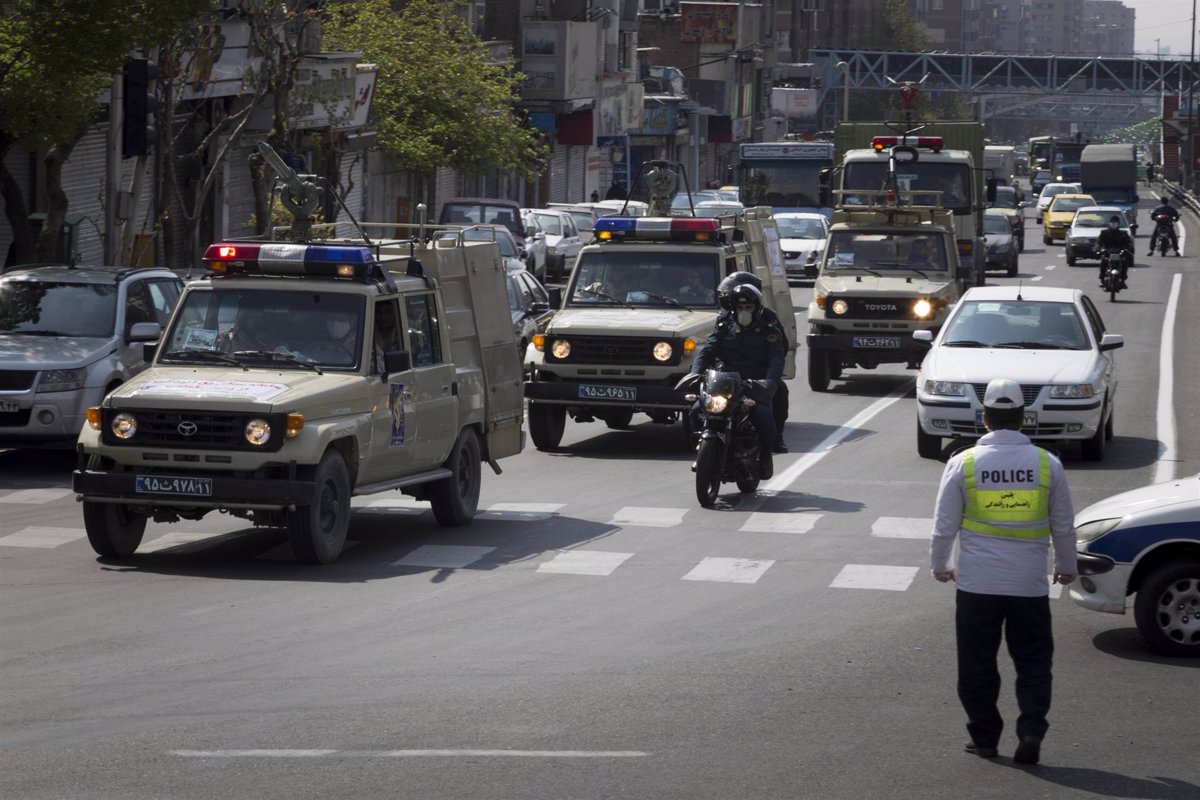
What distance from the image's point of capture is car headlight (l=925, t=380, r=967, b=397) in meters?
18.2

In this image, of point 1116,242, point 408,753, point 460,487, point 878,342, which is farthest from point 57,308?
point 1116,242

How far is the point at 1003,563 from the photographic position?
26.3ft

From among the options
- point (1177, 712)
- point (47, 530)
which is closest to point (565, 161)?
point (47, 530)

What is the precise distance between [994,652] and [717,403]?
297 inches

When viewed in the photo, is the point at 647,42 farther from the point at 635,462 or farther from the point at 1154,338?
the point at 635,462

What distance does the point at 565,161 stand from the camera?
76.2m

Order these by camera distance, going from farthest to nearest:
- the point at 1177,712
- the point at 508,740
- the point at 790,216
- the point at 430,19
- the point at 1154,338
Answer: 1. the point at 790,216
2. the point at 430,19
3. the point at 1154,338
4. the point at 1177,712
5. the point at 508,740

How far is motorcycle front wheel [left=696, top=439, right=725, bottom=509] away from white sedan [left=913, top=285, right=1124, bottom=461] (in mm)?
3421

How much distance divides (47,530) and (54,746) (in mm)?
6516

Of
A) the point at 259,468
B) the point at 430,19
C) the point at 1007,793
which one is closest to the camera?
the point at 1007,793

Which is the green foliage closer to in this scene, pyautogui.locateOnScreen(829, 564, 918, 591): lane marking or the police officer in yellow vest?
pyautogui.locateOnScreen(829, 564, 918, 591): lane marking

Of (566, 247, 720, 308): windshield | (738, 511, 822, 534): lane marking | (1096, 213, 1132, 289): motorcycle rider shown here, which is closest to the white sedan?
(566, 247, 720, 308): windshield

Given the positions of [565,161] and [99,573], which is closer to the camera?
[99,573]

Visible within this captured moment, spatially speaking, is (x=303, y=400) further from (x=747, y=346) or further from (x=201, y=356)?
(x=747, y=346)
